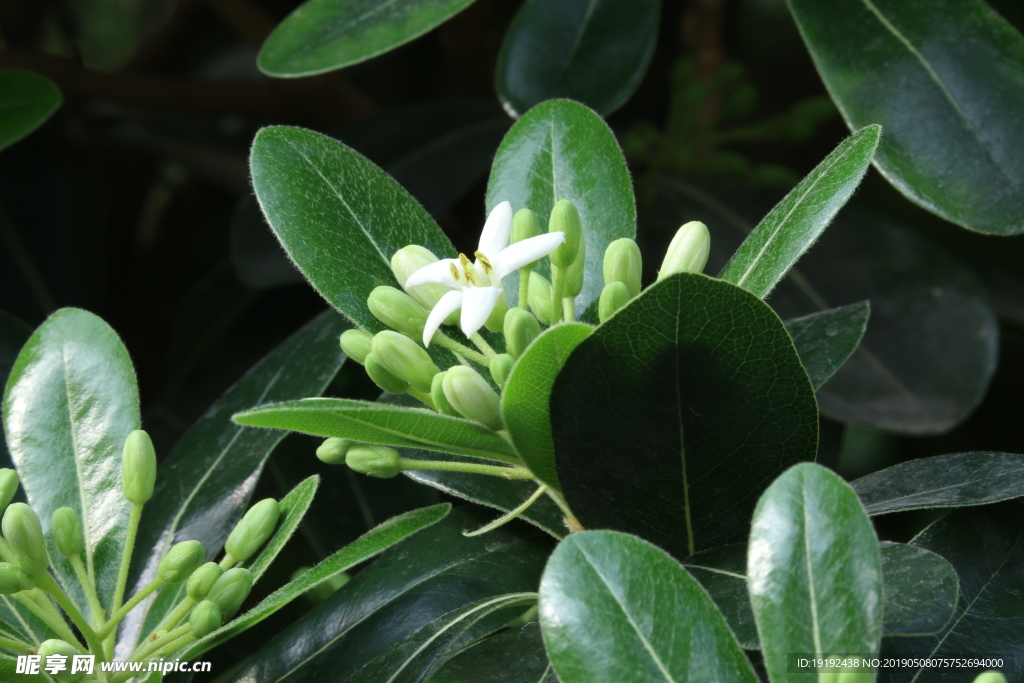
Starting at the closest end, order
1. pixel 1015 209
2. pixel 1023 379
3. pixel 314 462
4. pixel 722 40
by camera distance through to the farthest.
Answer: pixel 1015 209, pixel 314 462, pixel 1023 379, pixel 722 40

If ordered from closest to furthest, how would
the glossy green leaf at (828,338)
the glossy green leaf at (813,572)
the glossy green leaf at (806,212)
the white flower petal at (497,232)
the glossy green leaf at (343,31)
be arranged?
the glossy green leaf at (813,572)
the glossy green leaf at (806,212)
the white flower petal at (497,232)
the glossy green leaf at (828,338)
the glossy green leaf at (343,31)

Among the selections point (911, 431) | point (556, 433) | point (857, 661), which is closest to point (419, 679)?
point (556, 433)

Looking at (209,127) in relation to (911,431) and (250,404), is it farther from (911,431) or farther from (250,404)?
(911,431)

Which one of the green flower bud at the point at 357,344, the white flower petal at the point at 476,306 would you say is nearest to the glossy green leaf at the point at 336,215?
the green flower bud at the point at 357,344

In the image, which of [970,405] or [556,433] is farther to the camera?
[970,405]

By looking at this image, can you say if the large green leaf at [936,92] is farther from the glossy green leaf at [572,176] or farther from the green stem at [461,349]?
the green stem at [461,349]

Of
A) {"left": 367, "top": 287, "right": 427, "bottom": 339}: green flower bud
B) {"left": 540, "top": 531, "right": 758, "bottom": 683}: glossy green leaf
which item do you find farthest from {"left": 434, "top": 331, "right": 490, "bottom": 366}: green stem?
{"left": 540, "top": 531, "right": 758, "bottom": 683}: glossy green leaf
